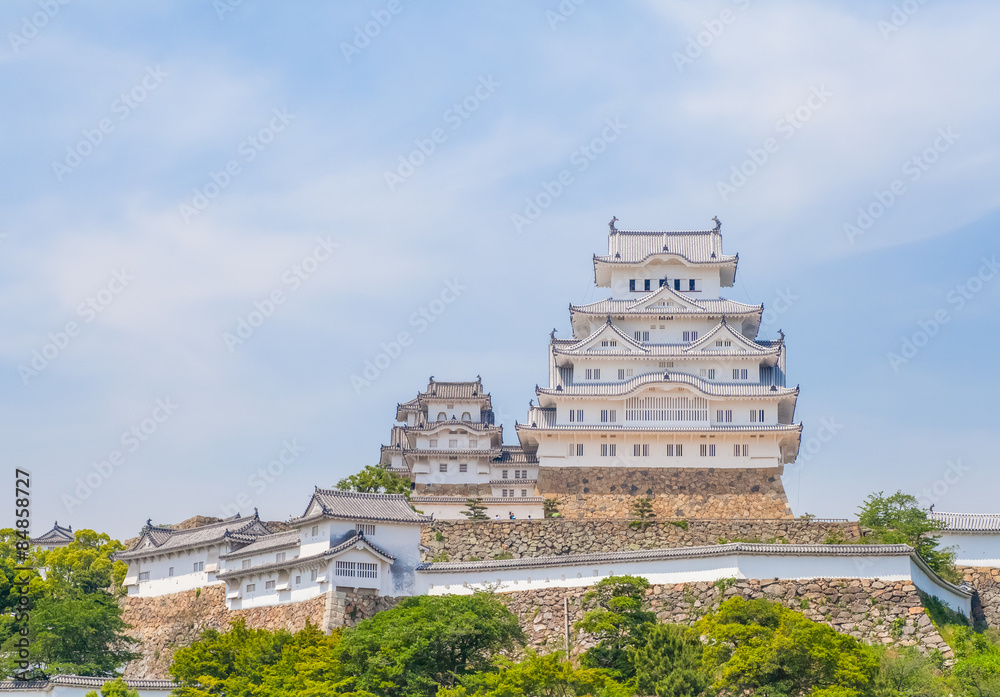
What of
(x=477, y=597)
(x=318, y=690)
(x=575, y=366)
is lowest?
(x=318, y=690)

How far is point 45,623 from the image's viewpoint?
41.1m

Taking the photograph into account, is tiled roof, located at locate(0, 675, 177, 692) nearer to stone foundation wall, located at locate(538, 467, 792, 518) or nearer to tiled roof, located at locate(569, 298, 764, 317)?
stone foundation wall, located at locate(538, 467, 792, 518)

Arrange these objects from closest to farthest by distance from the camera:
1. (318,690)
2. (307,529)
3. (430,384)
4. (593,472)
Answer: (318,690)
(307,529)
(593,472)
(430,384)

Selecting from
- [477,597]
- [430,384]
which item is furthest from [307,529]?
[430,384]

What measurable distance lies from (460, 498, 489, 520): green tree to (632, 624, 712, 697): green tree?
1167 centimetres

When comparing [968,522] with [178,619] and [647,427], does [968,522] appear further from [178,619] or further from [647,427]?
[178,619]

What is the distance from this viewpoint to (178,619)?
44.0 metres

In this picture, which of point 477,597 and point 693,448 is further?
point 693,448

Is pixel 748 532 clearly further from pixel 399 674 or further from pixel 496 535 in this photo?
pixel 399 674

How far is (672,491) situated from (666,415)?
2956 mm

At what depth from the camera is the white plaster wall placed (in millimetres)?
42844

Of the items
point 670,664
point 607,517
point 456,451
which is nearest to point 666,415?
point 607,517

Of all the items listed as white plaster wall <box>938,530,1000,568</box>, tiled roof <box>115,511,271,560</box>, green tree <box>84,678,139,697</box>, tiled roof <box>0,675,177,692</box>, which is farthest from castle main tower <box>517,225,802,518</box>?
green tree <box>84,678,139,697</box>

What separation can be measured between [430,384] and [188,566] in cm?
1972
